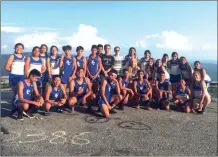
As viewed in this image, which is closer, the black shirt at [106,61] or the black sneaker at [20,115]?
the black sneaker at [20,115]

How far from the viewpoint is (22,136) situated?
7.30 m

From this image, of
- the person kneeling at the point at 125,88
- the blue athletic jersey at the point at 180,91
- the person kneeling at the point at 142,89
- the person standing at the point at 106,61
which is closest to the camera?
the person kneeling at the point at 125,88

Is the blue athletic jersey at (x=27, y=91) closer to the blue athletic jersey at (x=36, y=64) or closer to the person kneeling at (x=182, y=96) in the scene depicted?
the blue athletic jersey at (x=36, y=64)

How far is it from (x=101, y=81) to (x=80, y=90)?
0.85 meters

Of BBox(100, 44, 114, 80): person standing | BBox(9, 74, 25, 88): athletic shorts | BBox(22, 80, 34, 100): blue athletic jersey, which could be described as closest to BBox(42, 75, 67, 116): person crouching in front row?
BBox(22, 80, 34, 100): blue athletic jersey

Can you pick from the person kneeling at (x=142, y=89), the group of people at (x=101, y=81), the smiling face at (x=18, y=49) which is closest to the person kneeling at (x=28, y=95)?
the group of people at (x=101, y=81)

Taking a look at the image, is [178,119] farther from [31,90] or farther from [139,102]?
[31,90]

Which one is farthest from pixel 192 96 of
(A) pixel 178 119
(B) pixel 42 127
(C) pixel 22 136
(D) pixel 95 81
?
(C) pixel 22 136

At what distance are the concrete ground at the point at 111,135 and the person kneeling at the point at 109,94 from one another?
1.26 feet

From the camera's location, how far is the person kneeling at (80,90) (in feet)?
32.1

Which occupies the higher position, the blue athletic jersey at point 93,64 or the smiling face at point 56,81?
the blue athletic jersey at point 93,64

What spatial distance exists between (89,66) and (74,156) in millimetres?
4803

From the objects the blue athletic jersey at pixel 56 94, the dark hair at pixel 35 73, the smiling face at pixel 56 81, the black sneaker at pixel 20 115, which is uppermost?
the dark hair at pixel 35 73

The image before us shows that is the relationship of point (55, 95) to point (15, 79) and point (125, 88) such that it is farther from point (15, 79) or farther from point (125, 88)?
point (125, 88)
